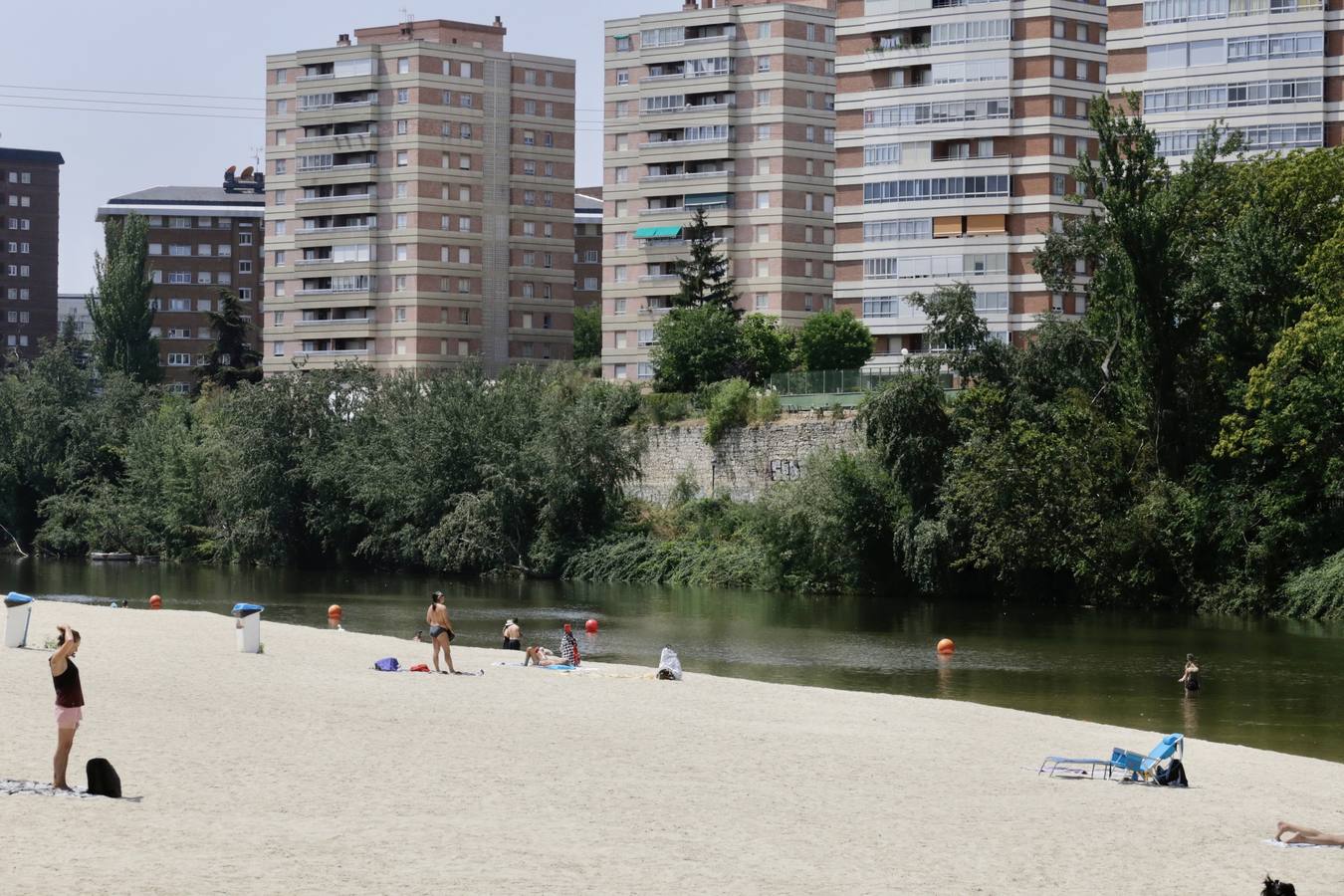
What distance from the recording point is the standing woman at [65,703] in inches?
875

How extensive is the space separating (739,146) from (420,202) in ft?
89.5

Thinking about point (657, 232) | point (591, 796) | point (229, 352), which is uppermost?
point (657, 232)

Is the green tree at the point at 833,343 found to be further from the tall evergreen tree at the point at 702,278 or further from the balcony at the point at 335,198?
the balcony at the point at 335,198

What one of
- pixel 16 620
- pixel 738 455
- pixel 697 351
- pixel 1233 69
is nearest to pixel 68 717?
pixel 16 620

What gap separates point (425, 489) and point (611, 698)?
5295 centimetres

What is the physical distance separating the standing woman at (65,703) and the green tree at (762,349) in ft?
265

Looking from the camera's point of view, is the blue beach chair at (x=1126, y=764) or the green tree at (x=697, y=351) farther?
the green tree at (x=697, y=351)

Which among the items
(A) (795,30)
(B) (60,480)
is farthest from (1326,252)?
(B) (60,480)

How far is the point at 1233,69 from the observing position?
317 ft

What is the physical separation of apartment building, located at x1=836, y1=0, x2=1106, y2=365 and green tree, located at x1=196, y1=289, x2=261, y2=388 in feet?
165

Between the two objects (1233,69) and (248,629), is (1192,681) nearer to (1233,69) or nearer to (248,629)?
(248,629)

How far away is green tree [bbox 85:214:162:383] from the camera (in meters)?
138

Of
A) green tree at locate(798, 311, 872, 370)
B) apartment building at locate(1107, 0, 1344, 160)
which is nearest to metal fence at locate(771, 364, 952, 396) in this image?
green tree at locate(798, 311, 872, 370)

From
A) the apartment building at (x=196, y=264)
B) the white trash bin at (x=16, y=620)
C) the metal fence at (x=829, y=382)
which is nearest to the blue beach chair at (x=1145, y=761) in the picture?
the white trash bin at (x=16, y=620)
